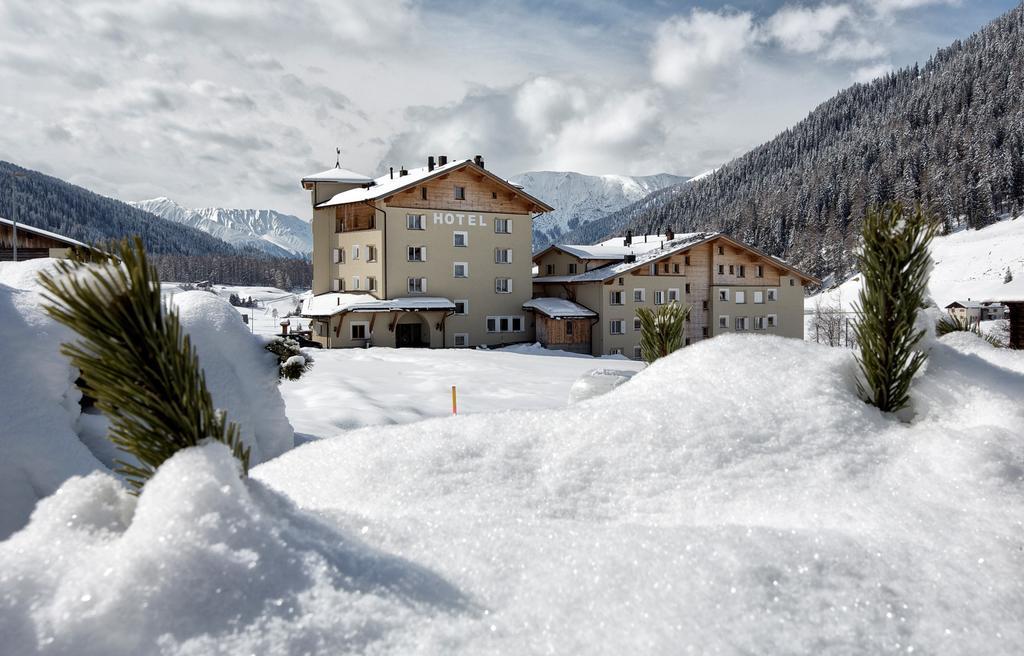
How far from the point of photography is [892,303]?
187 cm

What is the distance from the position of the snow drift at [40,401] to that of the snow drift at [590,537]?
1479 millimetres

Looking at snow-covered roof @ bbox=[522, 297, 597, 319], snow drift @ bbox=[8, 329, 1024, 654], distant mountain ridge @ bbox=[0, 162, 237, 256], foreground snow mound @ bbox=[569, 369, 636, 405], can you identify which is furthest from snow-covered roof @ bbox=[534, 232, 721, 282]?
distant mountain ridge @ bbox=[0, 162, 237, 256]

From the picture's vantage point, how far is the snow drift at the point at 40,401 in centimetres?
349

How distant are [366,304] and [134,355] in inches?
1350

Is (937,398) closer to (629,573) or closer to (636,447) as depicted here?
(636,447)

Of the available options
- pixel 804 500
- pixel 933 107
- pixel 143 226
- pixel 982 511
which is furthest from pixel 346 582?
pixel 143 226

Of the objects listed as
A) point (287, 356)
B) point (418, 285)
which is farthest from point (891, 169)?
point (287, 356)

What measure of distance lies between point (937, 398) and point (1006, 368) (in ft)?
0.86

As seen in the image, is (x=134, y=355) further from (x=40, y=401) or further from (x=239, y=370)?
(x=239, y=370)

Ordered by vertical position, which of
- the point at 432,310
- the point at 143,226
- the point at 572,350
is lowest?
the point at 572,350

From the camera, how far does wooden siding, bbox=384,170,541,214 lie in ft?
121

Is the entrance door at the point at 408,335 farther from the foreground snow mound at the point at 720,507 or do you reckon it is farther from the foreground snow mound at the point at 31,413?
the foreground snow mound at the point at 720,507

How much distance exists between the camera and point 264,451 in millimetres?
6469

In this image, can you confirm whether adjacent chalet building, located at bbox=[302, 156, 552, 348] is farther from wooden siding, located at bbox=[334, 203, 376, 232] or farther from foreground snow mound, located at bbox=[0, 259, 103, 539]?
foreground snow mound, located at bbox=[0, 259, 103, 539]
